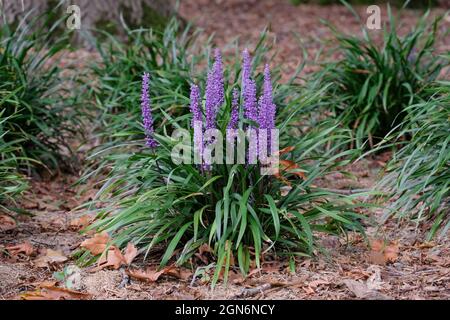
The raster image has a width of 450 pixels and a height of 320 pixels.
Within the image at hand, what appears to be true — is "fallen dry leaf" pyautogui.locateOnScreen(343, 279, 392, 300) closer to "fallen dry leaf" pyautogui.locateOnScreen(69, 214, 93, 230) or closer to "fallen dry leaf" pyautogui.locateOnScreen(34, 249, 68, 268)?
"fallen dry leaf" pyautogui.locateOnScreen(34, 249, 68, 268)

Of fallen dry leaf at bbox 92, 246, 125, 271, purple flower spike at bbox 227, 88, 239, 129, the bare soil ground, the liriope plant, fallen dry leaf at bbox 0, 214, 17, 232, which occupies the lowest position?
the bare soil ground

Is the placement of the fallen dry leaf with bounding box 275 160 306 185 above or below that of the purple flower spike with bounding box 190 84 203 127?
below

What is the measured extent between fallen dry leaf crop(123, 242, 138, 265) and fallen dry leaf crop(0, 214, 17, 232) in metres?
1.19

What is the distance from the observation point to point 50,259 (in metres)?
4.41

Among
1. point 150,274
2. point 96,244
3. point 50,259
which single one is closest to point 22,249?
point 50,259

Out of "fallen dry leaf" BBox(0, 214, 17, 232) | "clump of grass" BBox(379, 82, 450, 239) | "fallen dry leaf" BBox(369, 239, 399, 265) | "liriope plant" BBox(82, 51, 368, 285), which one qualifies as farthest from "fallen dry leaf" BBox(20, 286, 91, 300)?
"clump of grass" BBox(379, 82, 450, 239)

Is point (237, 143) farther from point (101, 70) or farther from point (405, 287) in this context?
point (101, 70)

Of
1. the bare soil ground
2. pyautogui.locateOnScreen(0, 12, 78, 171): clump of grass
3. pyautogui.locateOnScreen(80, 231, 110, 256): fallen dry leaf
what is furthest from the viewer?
pyautogui.locateOnScreen(0, 12, 78, 171): clump of grass

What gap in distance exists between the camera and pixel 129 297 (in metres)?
3.87

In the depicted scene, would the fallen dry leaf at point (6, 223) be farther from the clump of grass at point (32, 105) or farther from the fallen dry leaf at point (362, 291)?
the fallen dry leaf at point (362, 291)

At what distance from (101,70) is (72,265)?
2820mm

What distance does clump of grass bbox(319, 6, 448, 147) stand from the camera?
20.4 ft

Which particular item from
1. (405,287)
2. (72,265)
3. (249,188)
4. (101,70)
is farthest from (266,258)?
(101,70)

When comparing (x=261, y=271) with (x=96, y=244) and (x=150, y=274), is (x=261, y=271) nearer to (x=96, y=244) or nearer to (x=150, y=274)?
(x=150, y=274)
